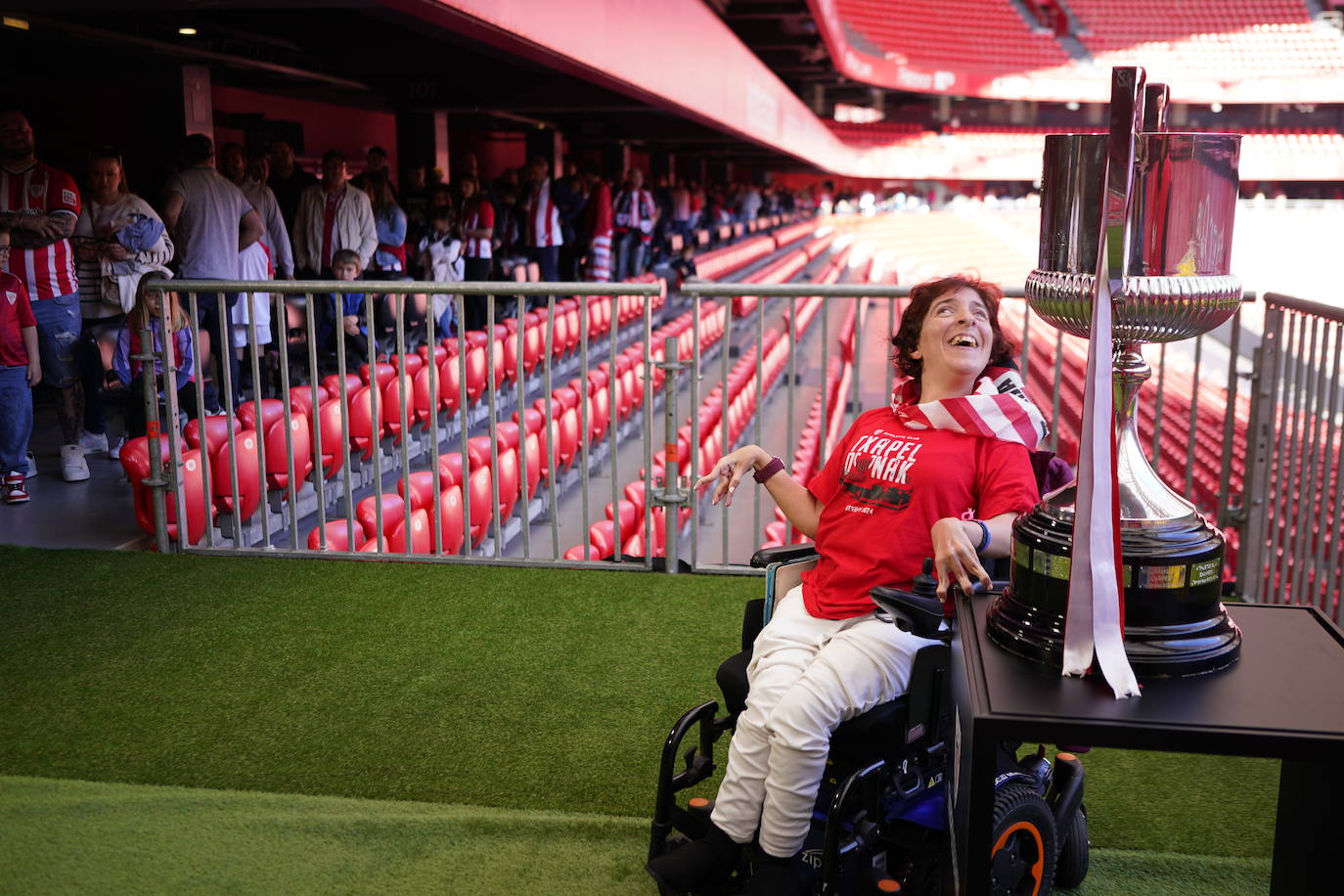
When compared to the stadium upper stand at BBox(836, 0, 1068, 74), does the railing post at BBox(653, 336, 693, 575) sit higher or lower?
lower

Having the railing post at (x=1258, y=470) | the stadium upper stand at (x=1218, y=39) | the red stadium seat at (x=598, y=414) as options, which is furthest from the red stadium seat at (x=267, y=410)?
the stadium upper stand at (x=1218, y=39)

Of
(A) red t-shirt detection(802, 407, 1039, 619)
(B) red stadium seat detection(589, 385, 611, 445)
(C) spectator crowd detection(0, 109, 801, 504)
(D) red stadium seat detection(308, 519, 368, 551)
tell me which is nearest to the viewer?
(A) red t-shirt detection(802, 407, 1039, 619)

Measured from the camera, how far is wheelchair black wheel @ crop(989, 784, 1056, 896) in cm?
197

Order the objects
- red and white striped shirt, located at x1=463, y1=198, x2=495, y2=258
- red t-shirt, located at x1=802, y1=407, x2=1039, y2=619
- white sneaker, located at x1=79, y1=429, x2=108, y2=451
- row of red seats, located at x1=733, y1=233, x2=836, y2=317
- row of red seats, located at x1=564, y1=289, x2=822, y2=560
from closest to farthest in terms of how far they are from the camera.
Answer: red t-shirt, located at x1=802, y1=407, x2=1039, y2=619 < row of red seats, located at x1=564, y1=289, x2=822, y2=560 < white sneaker, located at x1=79, y1=429, x2=108, y2=451 < red and white striped shirt, located at x1=463, y1=198, x2=495, y2=258 < row of red seats, located at x1=733, y1=233, x2=836, y2=317

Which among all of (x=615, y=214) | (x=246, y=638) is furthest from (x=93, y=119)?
(x=246, y=638)

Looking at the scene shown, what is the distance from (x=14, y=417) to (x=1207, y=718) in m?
5.23

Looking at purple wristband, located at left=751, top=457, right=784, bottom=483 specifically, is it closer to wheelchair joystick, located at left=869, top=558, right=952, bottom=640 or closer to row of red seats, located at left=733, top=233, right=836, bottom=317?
wheelchair joystick, located at left=869, top=558, right=952, bottom=640

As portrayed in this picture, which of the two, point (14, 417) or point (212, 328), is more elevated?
point (212, 328)

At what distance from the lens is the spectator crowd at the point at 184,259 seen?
5.29m

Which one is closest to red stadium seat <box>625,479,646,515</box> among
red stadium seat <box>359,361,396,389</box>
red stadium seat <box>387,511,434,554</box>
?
red stadium seat <box>359,361,396,389</box>

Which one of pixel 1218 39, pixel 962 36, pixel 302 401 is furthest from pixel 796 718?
pixel 1218 39

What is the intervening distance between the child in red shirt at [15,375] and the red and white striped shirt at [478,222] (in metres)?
4.48

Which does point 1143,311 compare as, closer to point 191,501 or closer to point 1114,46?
point 191,501

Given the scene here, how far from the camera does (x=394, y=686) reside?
132 inches
